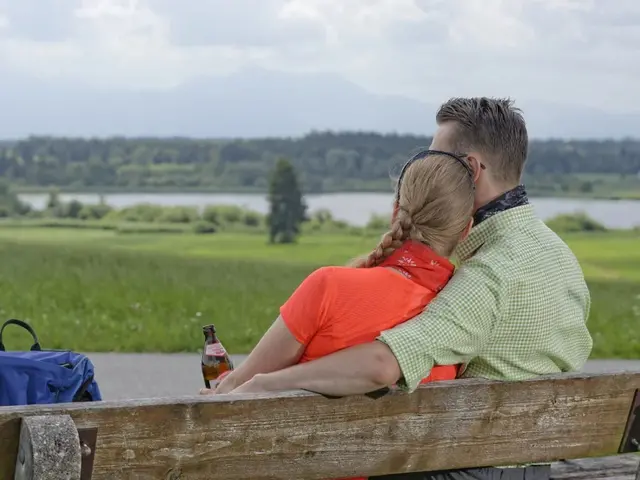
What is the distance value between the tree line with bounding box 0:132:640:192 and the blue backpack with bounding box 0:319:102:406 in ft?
33.1

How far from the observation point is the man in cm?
250

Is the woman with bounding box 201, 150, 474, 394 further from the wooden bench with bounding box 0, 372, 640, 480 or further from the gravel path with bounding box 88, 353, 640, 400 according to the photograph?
the gravel path with bounding box 88, 353, 640, 400

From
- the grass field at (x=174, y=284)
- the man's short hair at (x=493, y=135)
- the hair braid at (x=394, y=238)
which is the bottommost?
the grass field at (x=174, y=284)

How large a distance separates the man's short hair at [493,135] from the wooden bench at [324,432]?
671 mm

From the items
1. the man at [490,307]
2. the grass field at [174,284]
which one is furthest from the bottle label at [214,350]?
the grass field at [174,284]

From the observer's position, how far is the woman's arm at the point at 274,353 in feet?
8.71

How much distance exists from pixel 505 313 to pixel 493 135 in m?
0.58

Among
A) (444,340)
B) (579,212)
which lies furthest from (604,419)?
(579,212)

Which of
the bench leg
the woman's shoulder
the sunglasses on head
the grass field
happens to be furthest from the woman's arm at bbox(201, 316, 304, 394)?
the grass field

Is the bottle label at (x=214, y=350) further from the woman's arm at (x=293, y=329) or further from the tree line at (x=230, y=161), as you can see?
the tree line at (x=230, y=161)

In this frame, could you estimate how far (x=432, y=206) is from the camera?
270 centimetres

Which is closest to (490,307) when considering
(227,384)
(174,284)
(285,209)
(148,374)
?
(227,384)

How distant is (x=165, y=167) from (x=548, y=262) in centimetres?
1136

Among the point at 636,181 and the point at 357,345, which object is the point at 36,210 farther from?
the point at 357,345
